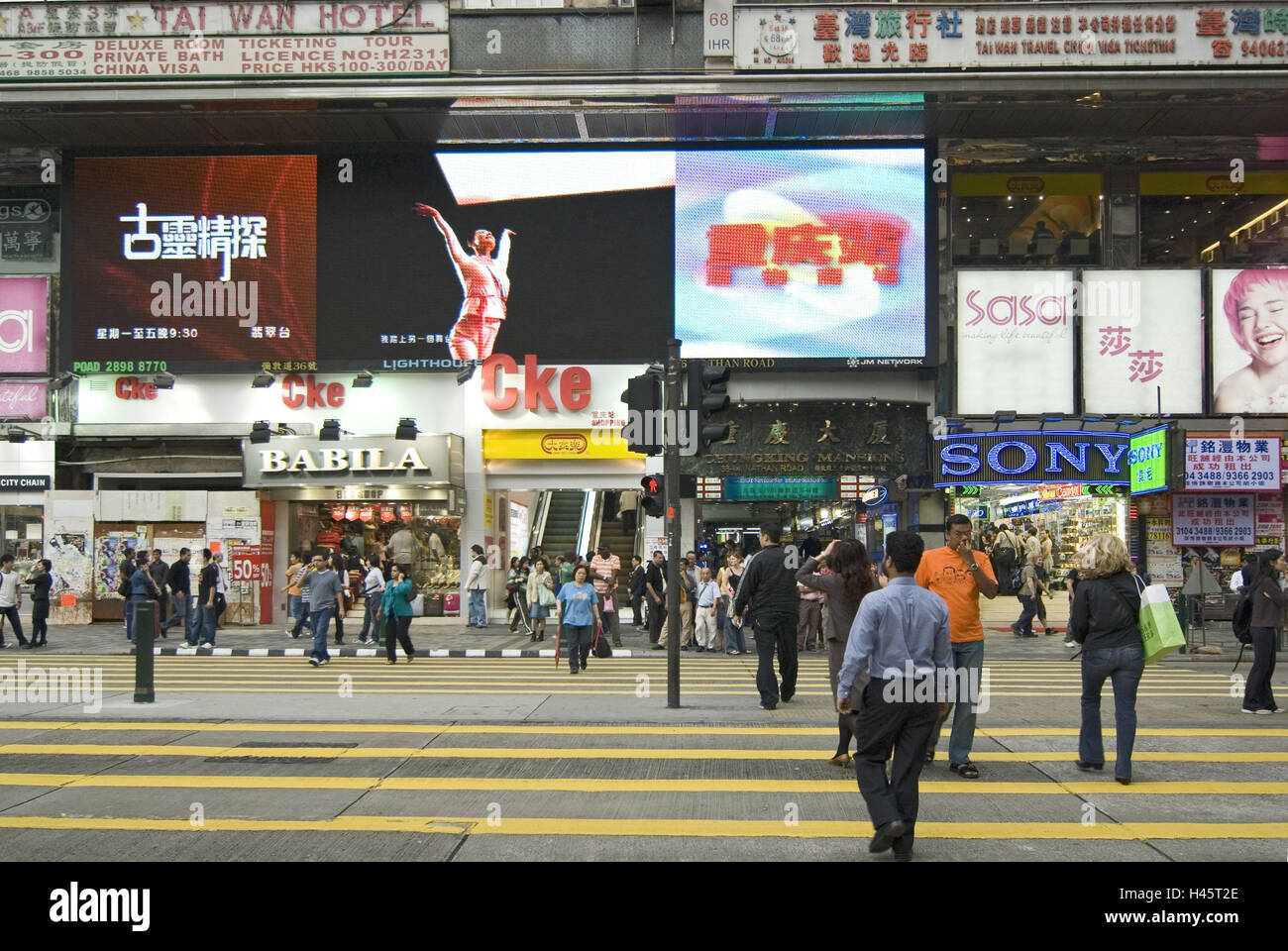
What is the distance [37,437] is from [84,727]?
1765 cm

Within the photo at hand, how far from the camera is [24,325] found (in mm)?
25828

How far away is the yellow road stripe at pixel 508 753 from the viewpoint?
8938 millimetres

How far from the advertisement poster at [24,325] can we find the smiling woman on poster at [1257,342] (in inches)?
1044

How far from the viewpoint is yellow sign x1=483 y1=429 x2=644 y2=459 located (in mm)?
25359

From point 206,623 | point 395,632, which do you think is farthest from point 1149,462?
point 206,623

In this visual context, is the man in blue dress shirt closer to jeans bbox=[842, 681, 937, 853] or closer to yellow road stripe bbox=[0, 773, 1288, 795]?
jeans bbox=[842, 681, 937, 853]

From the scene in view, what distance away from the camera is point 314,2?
927 inches

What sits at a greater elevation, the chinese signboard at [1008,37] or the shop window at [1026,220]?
the chinese signboard at [1008,37]

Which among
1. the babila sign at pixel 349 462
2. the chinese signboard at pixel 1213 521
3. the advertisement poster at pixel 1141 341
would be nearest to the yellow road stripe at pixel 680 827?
the babila sign at pixel 349 462

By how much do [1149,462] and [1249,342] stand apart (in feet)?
24.9

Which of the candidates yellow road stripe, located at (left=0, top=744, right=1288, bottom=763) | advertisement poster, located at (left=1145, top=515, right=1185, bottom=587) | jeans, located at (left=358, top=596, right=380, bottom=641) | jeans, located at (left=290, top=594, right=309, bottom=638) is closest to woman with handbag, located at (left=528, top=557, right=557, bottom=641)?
jeans, located at (left=358, top=596, right=380, bottom=641)

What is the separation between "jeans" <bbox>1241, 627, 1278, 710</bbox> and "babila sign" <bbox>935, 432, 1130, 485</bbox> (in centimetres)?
1365

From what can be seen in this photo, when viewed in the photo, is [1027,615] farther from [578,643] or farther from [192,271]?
[192,271]

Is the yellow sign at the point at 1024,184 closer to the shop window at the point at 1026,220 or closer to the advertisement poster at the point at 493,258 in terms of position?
the shop window at the point at 1026,220
